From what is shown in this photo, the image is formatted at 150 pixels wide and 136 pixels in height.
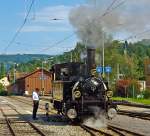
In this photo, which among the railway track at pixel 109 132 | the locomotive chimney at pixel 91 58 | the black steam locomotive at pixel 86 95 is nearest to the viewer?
the railway track at pixel 109 132

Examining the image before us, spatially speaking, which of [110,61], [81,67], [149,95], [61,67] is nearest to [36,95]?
[61,67]

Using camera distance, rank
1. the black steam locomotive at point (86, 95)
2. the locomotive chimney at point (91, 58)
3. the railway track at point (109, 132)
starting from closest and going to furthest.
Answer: the railway track at point (109, 132)
the locomotive chimney at point (91, 58)
the black steam locomotive at point (86, 95)

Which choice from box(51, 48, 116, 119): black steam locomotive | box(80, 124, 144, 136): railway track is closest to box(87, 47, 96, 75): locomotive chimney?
box(51, 48, 116, 119): black steam locomotive

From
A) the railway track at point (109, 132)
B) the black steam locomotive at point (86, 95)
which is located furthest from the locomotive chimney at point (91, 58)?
the railway track at point (109, 132)

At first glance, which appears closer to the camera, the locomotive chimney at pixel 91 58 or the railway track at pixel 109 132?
the railway track at pixel 109 132

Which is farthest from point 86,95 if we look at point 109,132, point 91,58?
point 109,132

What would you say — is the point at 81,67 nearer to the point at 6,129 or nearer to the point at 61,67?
the point at 61,67

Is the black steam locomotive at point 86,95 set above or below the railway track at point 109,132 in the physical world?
above

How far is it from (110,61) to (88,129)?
289 ft

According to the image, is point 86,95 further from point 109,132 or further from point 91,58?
point 109,132

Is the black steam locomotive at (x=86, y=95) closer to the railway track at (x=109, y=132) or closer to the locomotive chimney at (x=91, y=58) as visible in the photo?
the locomotive chimney at (x=91, y=58)

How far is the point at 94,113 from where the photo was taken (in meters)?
21.8

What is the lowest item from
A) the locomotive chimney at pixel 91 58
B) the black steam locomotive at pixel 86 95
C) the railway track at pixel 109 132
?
the railway track at pixel 109 132

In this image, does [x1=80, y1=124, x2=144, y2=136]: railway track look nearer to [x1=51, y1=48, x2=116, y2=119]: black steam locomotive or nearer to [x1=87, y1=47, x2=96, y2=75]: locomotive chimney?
[x1=51, y1=48, x2=116, y2=119]: black steam locomotive
